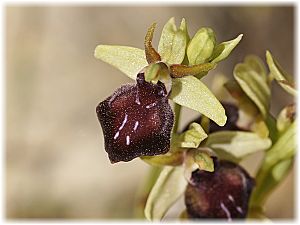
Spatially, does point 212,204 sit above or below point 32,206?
above

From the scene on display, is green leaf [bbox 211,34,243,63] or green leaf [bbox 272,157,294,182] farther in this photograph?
green leaf [bbox 272,157,294,182]

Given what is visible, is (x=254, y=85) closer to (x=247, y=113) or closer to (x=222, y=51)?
(x=247, y=113)

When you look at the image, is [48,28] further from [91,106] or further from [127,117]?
[127,117]

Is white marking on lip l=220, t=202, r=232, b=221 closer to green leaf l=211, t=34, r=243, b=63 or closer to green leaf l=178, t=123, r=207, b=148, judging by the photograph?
green leaf l=178, t=123, r=207, b=148

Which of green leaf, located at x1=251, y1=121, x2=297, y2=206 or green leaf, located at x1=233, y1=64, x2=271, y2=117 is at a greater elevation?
Result: green leaf, located at x1=233, y1=64, x2=271, y2=117

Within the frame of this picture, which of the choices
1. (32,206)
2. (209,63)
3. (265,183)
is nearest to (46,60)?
(32,206)

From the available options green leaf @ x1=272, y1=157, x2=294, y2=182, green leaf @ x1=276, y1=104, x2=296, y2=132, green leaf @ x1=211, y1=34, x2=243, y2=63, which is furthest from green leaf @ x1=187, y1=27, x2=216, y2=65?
green leaf @ x1=272, y1=157, x2=294, y2=182

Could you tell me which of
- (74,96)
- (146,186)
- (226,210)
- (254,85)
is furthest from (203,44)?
(74,96)

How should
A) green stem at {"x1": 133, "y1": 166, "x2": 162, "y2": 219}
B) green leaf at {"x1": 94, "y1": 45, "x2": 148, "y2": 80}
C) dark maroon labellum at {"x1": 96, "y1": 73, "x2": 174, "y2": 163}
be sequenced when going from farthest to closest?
1. green stem at {"x1": 133, "y1": 166, "x2": 162, "y2": 219}
2. green leaf at {"x1": 94, "y1": 45, "x2": 148, "y2": 80}
3. dark maroon labellum at {"x1": 96, "y1": 73, "x2": 174, "y2": 163}
